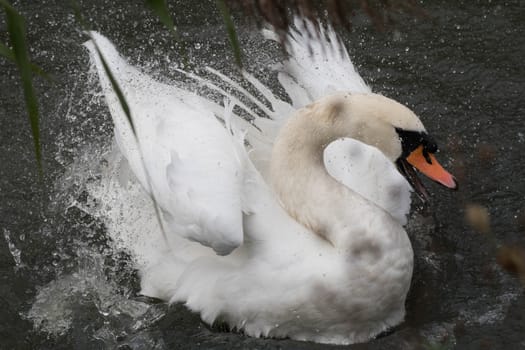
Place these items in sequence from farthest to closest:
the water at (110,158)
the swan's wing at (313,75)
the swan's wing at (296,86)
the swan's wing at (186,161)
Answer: the swan's wing at (313,75), the swan's wing at (296,86), the water at (110,158), the swan's wing at (186,161)

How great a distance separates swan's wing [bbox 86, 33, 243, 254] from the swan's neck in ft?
0.78

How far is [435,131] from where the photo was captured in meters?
4.88

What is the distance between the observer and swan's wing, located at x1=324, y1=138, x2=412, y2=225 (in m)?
3.68

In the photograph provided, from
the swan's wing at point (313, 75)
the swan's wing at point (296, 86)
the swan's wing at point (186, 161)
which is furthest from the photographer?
the swan's wing at point (313, 75)

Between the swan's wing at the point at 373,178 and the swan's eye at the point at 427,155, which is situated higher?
the swan's eye at the point at 427,155

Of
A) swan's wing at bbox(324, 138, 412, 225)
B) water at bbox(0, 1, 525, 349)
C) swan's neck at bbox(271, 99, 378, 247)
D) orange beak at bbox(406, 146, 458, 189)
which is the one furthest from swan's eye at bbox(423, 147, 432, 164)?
water at bbox(0, 1, 525, 349)

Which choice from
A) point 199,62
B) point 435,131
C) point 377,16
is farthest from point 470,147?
point 377,16

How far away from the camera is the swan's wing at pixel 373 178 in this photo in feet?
12.1

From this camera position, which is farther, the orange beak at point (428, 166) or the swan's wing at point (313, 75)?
the swan's wing at point (313, 75)

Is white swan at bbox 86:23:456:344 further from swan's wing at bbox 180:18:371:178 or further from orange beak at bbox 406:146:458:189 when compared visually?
swan's wing at bbox 180:18:371:178

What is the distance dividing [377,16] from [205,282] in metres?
2.19

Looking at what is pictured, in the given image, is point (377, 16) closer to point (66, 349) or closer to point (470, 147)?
point (66, 349)

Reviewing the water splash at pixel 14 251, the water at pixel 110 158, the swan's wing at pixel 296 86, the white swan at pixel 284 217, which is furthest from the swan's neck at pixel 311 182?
the water splash at pixel 14 251

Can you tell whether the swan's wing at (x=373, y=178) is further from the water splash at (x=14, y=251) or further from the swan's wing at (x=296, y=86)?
the water splash at (x=14, y=251)
